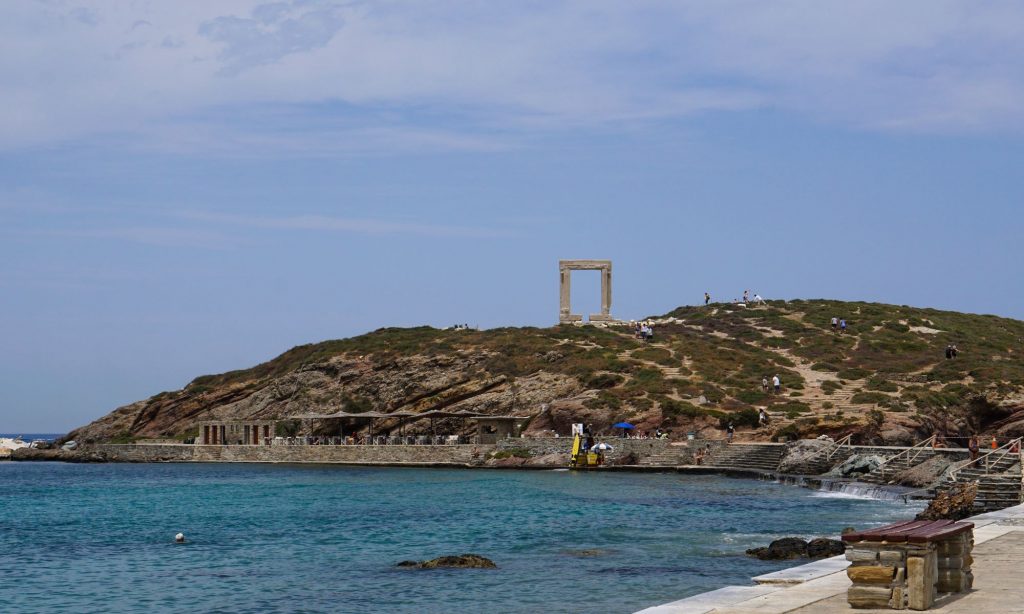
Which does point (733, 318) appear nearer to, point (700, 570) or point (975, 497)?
point (975, 497)

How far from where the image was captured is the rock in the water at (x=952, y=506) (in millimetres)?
35219

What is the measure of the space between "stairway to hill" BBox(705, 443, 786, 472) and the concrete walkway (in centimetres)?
4785

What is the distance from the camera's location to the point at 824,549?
2948 centimetres

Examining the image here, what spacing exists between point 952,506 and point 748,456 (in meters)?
36.5

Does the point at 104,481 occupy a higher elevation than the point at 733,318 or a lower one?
lower

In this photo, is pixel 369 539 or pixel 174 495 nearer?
pixel 369 539

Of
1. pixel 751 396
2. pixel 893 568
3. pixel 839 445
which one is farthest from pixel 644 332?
pixel 893 568

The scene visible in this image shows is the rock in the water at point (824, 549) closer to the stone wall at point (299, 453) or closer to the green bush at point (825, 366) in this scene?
the stone wall at point (299, 453)

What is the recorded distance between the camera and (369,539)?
39281 mm

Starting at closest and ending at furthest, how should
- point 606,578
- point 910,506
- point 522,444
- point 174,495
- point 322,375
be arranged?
point 606,578 → point 910,506 → point 174,495 → point 522,444 → point 322,375

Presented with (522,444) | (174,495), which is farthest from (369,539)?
(522,444)

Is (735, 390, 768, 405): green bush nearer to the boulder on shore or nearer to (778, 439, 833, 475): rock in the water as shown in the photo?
(778, 439, 833, 475): rock in the water

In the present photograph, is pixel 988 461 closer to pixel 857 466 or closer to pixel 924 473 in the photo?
pixel 924 473

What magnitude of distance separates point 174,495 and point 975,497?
1639 inches
